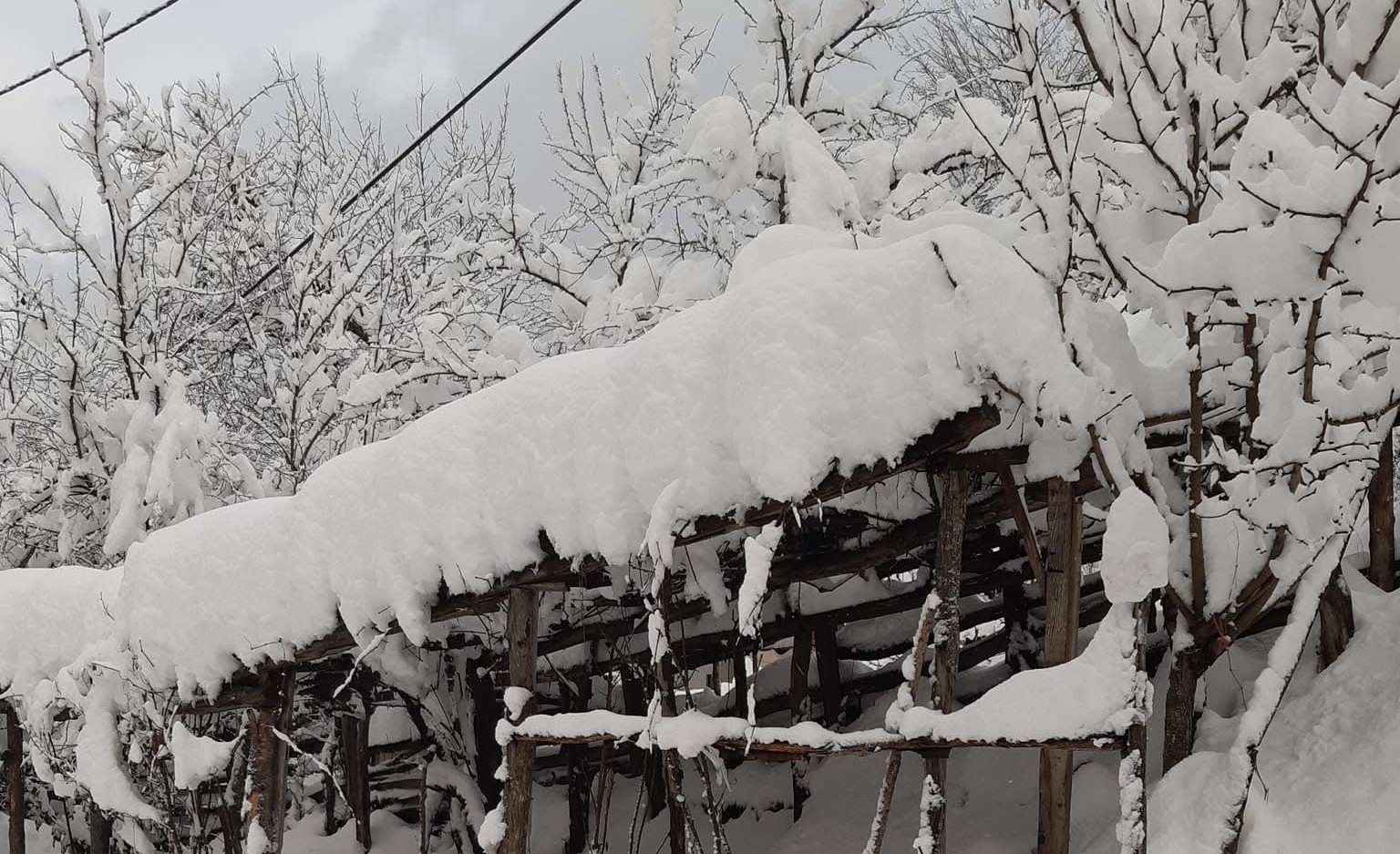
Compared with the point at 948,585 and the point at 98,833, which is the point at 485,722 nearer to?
the point at 98,833

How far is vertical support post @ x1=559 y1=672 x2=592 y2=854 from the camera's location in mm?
7065

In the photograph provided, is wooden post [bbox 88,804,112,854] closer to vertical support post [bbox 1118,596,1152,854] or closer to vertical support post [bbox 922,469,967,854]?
vertical support post [bbox 922,469,967,854]

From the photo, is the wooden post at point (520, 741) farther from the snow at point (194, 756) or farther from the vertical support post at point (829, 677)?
the vertical support post at point (829, 677)

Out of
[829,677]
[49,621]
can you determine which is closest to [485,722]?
[829,677]

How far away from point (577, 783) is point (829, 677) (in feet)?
6.25

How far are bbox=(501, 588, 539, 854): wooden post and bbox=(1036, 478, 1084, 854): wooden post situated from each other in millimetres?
2005

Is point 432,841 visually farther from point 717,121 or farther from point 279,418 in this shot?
point 717,121

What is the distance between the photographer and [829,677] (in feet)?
23.8

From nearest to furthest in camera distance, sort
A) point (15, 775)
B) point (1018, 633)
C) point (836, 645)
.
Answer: point (1018, 633) < point (836, 645) < point (15, 775)

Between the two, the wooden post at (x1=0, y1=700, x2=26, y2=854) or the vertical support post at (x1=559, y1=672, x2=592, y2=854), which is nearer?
the vertical support post at (x1=559, y1=672, x2=592, y2=854)

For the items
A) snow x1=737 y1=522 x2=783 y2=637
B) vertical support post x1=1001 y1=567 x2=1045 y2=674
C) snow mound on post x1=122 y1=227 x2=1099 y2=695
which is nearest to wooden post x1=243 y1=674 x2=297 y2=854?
snow mound on post x1=122 y1=227 x2=1099 y2=695

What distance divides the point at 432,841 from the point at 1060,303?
7.01 metres

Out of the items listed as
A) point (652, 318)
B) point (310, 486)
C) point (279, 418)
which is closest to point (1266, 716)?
point (310, 486)

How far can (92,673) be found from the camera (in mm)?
5754
